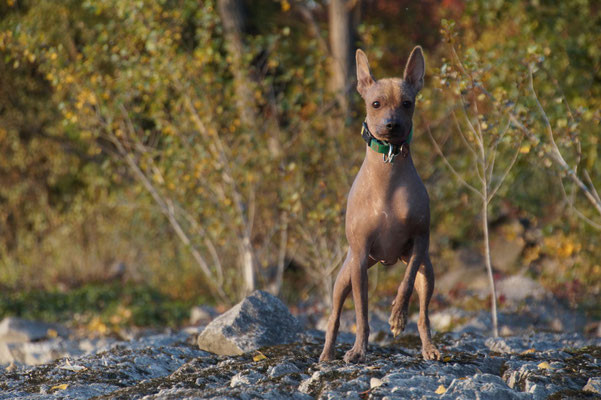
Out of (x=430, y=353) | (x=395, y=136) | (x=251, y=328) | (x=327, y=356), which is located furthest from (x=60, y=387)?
(x=395, y=136)

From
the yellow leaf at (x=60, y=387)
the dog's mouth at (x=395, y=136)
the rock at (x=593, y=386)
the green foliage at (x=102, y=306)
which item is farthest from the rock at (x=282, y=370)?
the green foliage at (x=102, y=306)

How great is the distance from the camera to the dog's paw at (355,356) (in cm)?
421

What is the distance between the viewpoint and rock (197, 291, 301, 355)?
5.30 meters

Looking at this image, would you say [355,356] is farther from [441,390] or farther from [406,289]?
[441,390]

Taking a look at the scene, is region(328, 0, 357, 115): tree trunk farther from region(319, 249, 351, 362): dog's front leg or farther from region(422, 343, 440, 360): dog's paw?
region(422, 343, 440, 360): dog's paw

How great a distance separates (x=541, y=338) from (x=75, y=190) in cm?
1261

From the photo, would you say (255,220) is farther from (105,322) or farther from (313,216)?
(105,322)

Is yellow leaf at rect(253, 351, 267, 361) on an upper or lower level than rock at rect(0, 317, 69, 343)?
upper

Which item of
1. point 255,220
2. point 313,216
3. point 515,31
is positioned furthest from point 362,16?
point 313,216

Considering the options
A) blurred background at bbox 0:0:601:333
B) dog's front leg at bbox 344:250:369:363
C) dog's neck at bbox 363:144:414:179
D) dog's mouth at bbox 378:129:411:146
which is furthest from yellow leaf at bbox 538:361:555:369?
blurred background at bbox 0:0:601:333

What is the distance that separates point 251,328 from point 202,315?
4356 millimetres

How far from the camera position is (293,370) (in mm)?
4289

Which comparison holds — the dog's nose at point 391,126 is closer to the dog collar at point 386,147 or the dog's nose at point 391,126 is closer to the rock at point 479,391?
the dog collar at point 386,147

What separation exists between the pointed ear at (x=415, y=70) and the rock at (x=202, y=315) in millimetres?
5981
